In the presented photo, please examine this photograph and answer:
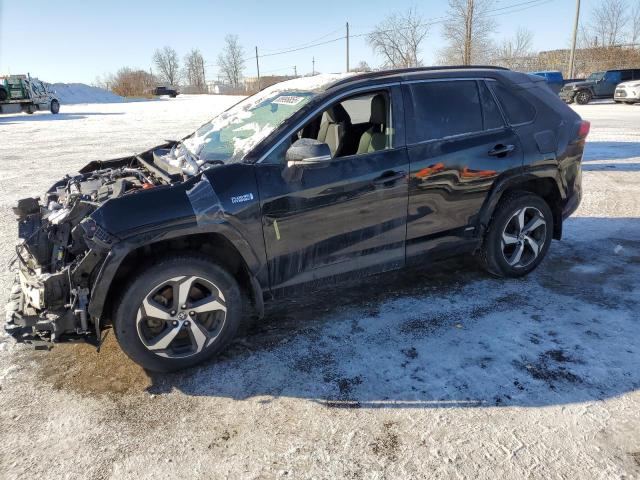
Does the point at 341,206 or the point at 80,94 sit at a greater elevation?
the point at 80,94

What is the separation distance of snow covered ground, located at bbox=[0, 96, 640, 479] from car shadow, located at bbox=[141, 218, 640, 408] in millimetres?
14

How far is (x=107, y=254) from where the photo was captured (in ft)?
9.25

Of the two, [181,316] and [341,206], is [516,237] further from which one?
[181,316]

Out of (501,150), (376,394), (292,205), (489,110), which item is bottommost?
(376,394)

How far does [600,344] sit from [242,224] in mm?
2653

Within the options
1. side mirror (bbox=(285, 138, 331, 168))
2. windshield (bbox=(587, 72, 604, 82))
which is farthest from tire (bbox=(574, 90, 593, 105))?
side mirror (bbox=(285, 138, 331, 168))

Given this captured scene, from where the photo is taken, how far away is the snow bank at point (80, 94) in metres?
53.6

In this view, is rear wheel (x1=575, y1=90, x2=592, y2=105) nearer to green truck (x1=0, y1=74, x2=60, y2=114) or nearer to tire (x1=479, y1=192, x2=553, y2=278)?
tire (x1=479, y1=192, x2=553, y2=278)

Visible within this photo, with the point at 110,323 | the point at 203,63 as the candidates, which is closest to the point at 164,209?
the point at 110,323

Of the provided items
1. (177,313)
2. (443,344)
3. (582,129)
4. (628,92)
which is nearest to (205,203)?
(177,313)

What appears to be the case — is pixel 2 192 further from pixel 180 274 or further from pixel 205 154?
pixel 180 274

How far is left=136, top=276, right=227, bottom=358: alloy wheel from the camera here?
302 cm

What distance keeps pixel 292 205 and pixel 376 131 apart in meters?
1.08

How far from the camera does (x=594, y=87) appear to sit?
24859 millimetres
